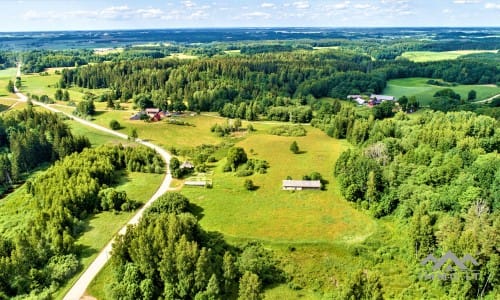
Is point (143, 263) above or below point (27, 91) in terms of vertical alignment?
below

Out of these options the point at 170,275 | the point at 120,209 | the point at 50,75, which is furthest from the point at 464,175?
the point at 50,75

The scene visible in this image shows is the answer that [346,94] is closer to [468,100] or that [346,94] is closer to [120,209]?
[468,100]

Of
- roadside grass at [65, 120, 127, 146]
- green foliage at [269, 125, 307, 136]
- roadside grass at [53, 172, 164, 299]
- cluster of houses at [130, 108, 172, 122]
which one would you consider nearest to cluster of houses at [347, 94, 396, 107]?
green foliage at [269, 125, 307, 136]

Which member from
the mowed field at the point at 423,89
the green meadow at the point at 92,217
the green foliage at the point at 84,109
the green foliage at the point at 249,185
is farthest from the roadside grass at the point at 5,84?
the mowed field at the point at 423,89

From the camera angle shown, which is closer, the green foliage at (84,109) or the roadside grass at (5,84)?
the green foliage at (84,109)

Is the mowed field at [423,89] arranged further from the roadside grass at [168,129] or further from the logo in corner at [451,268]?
the logo in corner at [451,268]

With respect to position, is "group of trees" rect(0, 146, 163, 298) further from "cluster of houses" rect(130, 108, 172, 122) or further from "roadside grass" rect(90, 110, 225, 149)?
"cluster of houses" rect(130, 108, 172, 122)
